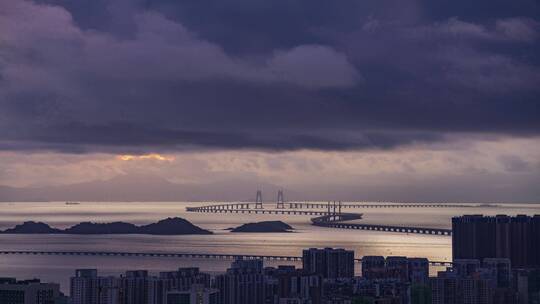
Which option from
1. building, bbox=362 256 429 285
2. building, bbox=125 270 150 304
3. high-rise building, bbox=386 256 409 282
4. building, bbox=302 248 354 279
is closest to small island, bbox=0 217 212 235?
building, bbox=302 248 354 279

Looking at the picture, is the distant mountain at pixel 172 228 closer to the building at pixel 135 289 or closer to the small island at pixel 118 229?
the small island at pixel 118 229

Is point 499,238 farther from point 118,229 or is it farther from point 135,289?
point 118,229

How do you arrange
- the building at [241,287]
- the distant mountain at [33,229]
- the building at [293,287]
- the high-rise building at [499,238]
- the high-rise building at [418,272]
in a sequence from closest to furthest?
1. the building at [293,287]
2. the building at [241,287]
3. the high-rise building at [418,272]
4. the high-rise building at [499,238]
5. the distant mountain at [33,229]

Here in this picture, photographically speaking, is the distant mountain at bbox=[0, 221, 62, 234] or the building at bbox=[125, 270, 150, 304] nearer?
the building at bbox=[125, 270, 150, 304]

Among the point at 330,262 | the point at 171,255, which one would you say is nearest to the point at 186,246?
the point at 171,255

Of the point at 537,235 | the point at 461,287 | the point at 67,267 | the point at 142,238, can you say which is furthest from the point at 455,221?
the point at 142,238

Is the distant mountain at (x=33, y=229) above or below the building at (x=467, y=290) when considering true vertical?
above

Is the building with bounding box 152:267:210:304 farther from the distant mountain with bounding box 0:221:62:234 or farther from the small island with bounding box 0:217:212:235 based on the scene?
the distant mountain with bounding box 0:221:62:234

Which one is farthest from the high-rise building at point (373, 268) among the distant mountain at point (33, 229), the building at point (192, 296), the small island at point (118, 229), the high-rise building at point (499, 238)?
the distant mountain at point (33, 229)
